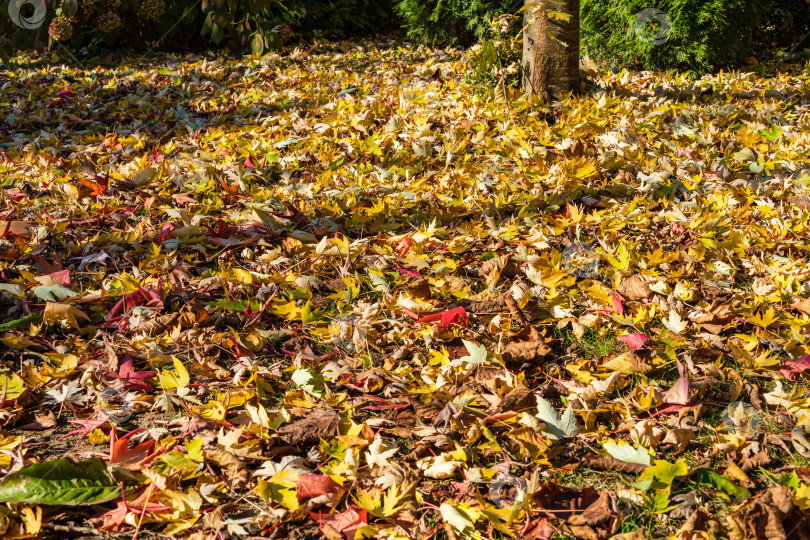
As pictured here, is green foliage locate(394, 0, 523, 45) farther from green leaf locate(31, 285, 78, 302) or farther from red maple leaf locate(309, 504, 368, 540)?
red maple leaf locate(309, 504, 368, 540)

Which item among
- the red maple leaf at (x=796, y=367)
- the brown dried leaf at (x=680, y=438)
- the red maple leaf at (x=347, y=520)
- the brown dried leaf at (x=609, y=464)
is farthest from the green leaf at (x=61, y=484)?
the red maple leaf at (x=796, y=367)

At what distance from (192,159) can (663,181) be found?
2.60 m

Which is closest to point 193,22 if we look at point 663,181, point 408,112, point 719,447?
point 408,112

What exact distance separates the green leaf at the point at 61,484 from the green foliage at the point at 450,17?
5108 millimetres

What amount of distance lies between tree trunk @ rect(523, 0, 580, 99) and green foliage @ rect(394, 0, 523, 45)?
175cm

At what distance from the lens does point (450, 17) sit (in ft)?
19.1

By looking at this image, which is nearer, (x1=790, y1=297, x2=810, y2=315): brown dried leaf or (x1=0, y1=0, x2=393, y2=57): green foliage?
(x1=790, y1=297, x2=810, y2=315): brown dried leaf

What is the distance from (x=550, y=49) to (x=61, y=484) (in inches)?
142

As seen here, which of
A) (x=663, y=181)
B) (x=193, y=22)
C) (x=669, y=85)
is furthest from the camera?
(x=193, y=22)

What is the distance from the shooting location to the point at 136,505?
1310mm

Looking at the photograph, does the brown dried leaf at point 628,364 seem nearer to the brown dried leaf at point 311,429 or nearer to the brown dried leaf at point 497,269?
the brown dried leaf at point 497,269

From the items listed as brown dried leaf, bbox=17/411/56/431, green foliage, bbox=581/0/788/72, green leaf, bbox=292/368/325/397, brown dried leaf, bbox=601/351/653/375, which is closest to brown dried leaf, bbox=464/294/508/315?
brown dried leaf, bbox=601/351/653/375

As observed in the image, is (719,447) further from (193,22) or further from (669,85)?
(193,22)

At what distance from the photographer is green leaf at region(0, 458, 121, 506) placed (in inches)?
50.0
